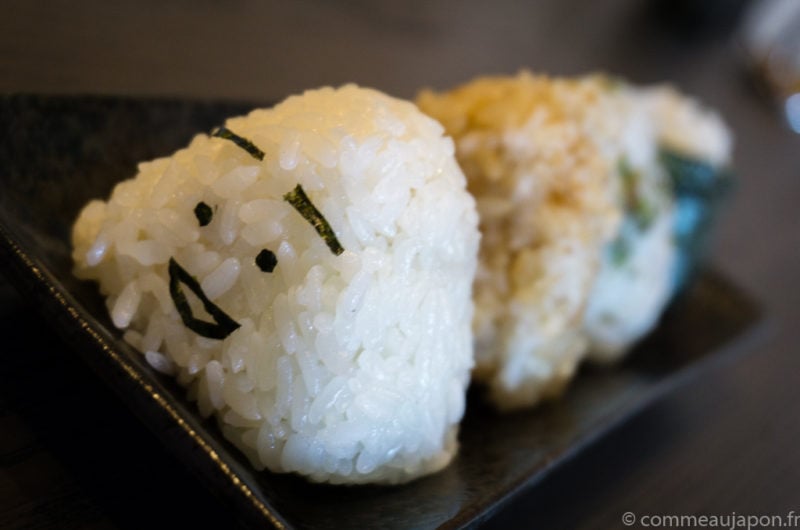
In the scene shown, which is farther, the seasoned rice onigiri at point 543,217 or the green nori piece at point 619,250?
the green nori piece at point 619,250

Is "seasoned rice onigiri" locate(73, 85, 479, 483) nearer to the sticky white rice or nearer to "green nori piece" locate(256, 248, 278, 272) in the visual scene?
"green nori piece" locate(256, 248, 278, 272)

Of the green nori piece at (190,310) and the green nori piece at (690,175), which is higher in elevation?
the green nori piece at (190,310)

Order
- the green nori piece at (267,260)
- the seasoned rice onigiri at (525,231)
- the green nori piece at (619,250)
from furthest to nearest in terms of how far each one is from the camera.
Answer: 1. the green nori piece at (619,250)
2. the seasoned rice onigiri at (525,231)
3. the green nori piece at (267,260)

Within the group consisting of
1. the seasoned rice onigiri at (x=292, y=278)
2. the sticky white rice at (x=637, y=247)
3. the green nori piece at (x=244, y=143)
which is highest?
the green nori piece at (x=244, y=143)

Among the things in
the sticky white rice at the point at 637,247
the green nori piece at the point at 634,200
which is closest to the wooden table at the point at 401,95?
the sticky white rice at the point at 637,247

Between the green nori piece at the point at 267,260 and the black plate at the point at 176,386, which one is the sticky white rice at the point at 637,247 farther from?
the green nori piece at the point at 267,260

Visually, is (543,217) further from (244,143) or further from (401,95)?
(401,95)

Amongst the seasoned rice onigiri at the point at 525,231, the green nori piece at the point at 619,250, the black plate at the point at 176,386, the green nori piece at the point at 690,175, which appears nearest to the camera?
the black plate at the point at 176,386

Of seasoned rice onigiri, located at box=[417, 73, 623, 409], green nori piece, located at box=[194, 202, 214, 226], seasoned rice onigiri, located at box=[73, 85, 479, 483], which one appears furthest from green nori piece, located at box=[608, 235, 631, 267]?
green nori piece, located at box=[194, 202, 214, 226]
